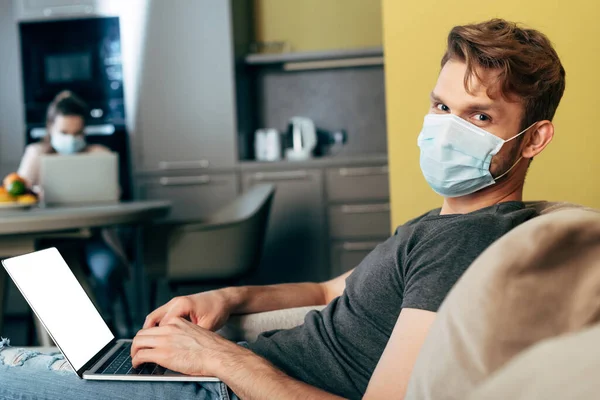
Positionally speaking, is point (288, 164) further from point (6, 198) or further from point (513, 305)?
point (513, 305)

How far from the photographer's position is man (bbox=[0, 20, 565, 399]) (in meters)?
1.10

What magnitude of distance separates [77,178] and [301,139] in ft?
5.62

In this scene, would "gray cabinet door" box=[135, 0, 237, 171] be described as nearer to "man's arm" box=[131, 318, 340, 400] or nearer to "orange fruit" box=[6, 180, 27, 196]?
"orange fruit" box=[6, 180, 27, 196]

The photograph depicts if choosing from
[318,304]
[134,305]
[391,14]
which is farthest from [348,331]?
[134,305]

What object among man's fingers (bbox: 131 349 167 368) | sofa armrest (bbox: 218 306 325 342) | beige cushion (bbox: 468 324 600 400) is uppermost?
beige cushion (bbox: 468 324 600 400)

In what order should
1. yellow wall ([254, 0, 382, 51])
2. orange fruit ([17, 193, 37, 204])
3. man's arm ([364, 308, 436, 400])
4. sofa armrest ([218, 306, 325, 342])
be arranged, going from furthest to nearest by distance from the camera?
yellow wall ([254, 0, 382, 51]) < orange fruit ([17, 193, 37, 204]) < sofa armrest ([218, 306, 325, 342]) < man's arm ([364, 308, 436, 400])

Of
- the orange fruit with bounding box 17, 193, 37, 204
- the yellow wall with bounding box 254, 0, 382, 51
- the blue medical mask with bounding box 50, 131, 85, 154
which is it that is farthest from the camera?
the yellow wall with bounding box 254, 0, 382, 51

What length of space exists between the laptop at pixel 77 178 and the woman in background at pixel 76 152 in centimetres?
13

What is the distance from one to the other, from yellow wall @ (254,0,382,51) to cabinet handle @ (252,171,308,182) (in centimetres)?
106

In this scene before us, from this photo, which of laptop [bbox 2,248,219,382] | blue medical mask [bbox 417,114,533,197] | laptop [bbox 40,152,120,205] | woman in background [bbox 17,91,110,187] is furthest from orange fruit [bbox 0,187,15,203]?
blue medical mask [bbox 417,114,533,197]

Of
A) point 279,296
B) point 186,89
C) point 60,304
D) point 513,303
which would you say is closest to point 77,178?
point 186,89

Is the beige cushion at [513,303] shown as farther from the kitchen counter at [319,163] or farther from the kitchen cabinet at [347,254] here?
the kitchen cabinet at [347,254]

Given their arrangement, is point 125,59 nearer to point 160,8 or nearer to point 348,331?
point 160,8

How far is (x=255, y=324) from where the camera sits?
1574mm
